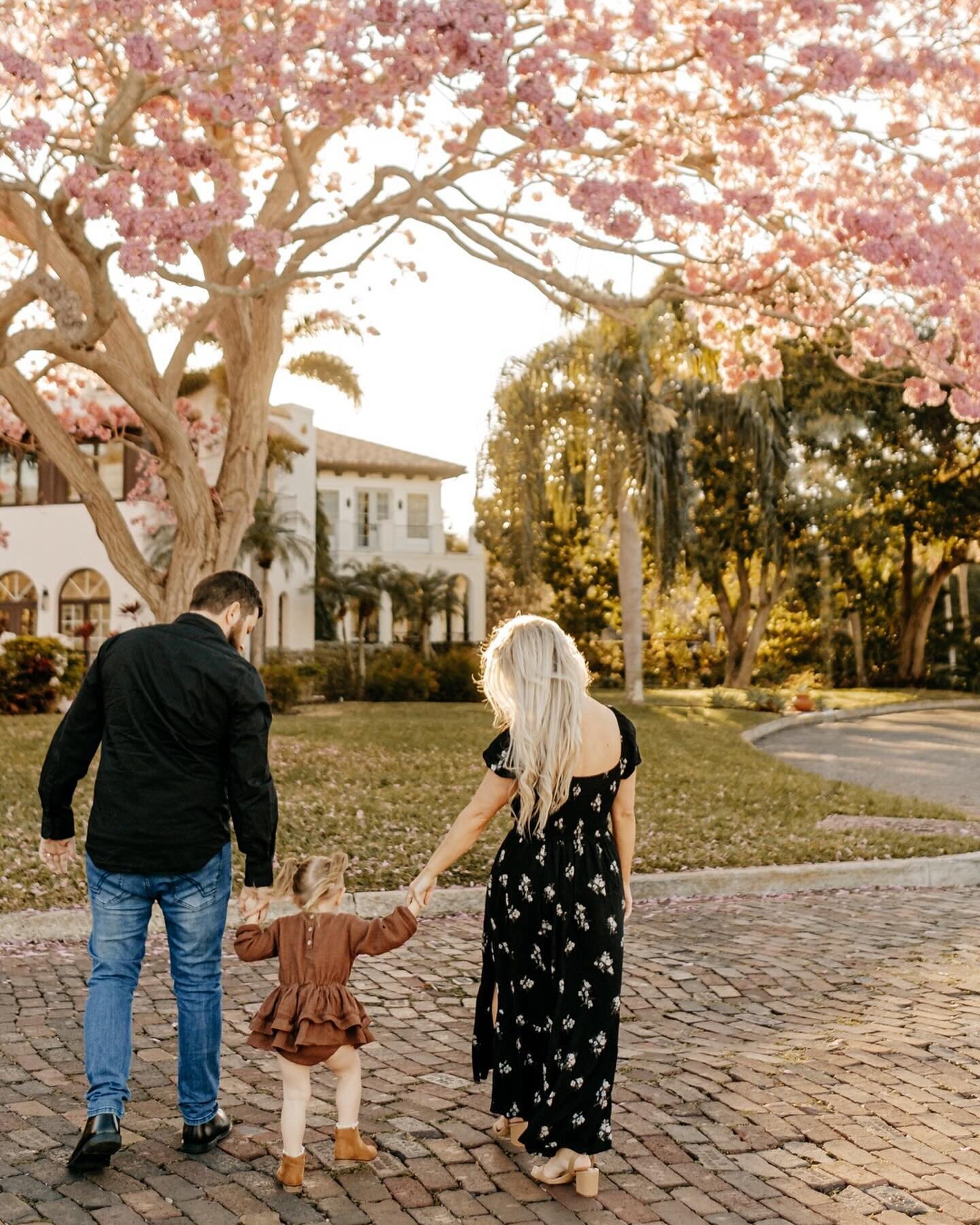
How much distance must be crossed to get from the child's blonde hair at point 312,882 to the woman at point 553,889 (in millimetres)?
253

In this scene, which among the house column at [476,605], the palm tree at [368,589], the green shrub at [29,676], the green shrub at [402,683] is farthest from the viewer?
the house column at [476,605]

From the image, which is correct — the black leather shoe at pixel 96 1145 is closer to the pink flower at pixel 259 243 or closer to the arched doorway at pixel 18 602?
the pink flower at pixel 259 243

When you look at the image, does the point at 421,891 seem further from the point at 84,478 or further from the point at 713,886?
the point at 84,478

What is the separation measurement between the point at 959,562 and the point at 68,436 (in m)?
32.1

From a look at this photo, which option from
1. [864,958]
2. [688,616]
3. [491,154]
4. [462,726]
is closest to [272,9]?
[491,154]

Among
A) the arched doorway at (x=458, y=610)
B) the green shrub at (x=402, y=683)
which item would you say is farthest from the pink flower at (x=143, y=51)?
the arched doorway at (x=458, y=610)

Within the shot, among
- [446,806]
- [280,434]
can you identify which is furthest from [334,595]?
[446,806]

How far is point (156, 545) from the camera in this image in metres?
31.2

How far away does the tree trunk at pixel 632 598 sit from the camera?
97.3 feet

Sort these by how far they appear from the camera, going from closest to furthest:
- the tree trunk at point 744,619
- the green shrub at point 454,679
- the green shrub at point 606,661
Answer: the green shrub at point 454,679
the tree trunk at point 744,619
the green shrub at point 606,661

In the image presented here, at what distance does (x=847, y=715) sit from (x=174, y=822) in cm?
2630

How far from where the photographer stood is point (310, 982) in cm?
398

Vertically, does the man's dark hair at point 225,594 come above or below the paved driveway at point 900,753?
above

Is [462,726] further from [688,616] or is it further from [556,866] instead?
[688,616]
